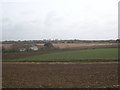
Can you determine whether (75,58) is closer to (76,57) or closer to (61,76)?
(76,57)

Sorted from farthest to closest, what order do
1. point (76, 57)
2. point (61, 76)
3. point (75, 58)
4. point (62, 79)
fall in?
point (76, 57) < point (75, 58) < point (61, 76) < point (62, 79)

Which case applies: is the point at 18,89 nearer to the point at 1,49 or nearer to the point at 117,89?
the point at 117,89

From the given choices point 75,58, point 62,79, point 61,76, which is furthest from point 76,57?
point 62,79

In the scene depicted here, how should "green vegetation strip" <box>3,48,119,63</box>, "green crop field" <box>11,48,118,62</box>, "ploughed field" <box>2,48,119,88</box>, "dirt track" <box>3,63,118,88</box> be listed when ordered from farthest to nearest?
"green crop field" <box>11,48,118,62</box> < "green vegetation strip" <box>3,48,119,63</box> < "ploughed field" <box>2,48,119,88</box> < "dirt track" <box>3,63,118,88</box>

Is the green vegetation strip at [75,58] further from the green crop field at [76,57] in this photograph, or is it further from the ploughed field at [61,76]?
the ploughed field at [61,76]

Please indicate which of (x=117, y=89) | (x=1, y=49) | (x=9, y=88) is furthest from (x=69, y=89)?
(x=1, y=49)

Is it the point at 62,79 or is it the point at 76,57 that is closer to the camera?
the point at 62,79

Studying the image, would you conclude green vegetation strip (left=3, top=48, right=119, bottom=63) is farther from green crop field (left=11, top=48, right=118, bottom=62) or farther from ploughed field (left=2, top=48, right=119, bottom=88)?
ploughed field (left=2, top=48, right=119, bottom=88)

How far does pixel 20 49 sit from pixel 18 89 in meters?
36.1

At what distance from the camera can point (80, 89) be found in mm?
7281

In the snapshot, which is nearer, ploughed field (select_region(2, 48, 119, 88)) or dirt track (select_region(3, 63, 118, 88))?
dirt track (select_region(3, 63, 118, 88))

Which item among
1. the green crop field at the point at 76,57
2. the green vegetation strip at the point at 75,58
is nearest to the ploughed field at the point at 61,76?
Result: the green vegetation strip at the point at 75,58

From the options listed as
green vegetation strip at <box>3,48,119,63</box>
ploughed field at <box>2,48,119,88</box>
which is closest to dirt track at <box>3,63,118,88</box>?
ploughed field at <box>2,48,119,88</box>

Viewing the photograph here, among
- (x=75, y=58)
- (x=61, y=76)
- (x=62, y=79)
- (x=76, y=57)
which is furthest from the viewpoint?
(x=76, y=57)
